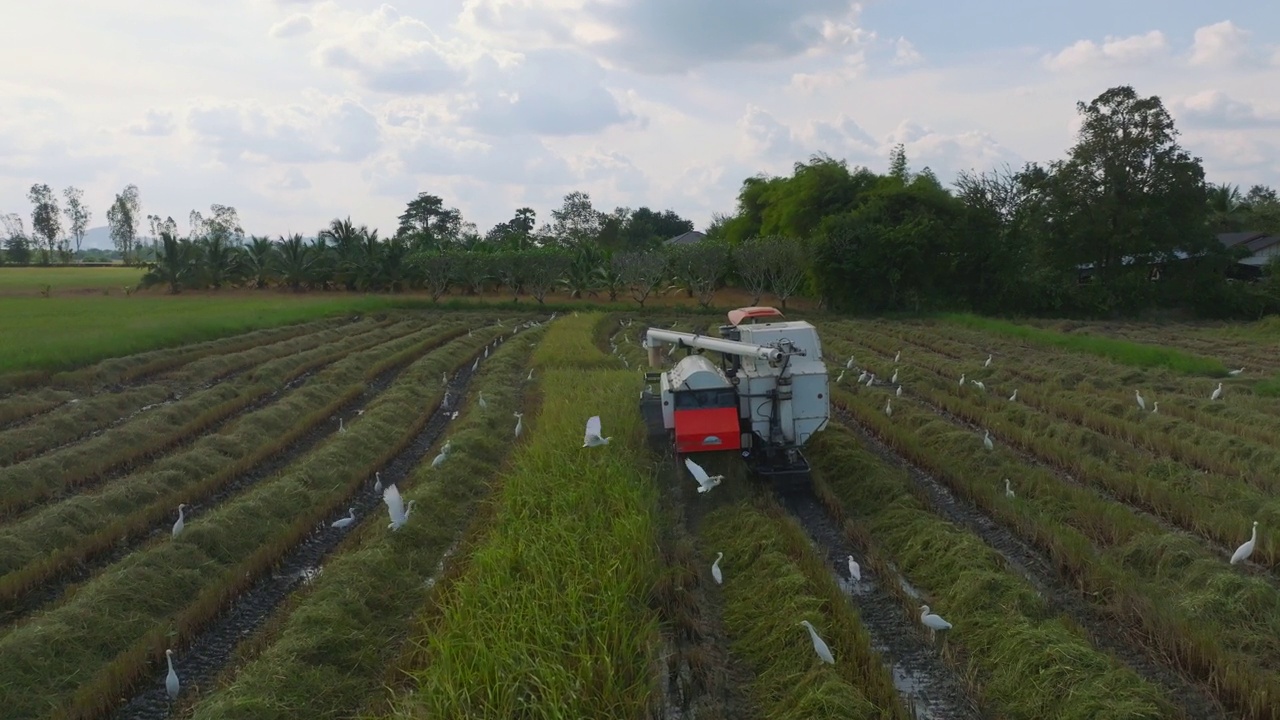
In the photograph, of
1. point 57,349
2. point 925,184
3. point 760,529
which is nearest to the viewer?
point 760,529

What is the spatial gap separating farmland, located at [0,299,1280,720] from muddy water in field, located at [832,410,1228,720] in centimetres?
3

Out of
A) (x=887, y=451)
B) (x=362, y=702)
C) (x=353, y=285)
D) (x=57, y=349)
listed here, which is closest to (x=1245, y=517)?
(x=887, y=451)

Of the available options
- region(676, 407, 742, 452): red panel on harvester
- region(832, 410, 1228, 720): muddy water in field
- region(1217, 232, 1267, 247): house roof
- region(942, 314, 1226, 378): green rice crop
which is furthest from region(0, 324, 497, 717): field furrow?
region(1217, 232, 1267, 247): house roof

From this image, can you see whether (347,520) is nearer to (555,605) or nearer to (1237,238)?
(555,605)

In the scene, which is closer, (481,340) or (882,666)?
(882,666)

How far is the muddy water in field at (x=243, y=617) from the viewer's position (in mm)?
5793

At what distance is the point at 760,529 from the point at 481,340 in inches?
774

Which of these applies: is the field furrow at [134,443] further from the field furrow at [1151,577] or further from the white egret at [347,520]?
the field furrow at [1151,577]

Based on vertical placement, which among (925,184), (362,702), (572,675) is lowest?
(362,702)

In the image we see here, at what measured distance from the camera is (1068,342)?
24.1 m

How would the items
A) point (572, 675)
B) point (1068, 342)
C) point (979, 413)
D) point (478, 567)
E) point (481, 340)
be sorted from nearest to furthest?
point (572, 675) → point (478, 567) → point (979, 413) → point (1068, 342) → point (481, 340)

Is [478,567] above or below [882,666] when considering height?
above

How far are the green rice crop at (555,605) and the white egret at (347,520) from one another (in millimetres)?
1604

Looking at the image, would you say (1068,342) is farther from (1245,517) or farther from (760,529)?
(760,529)
